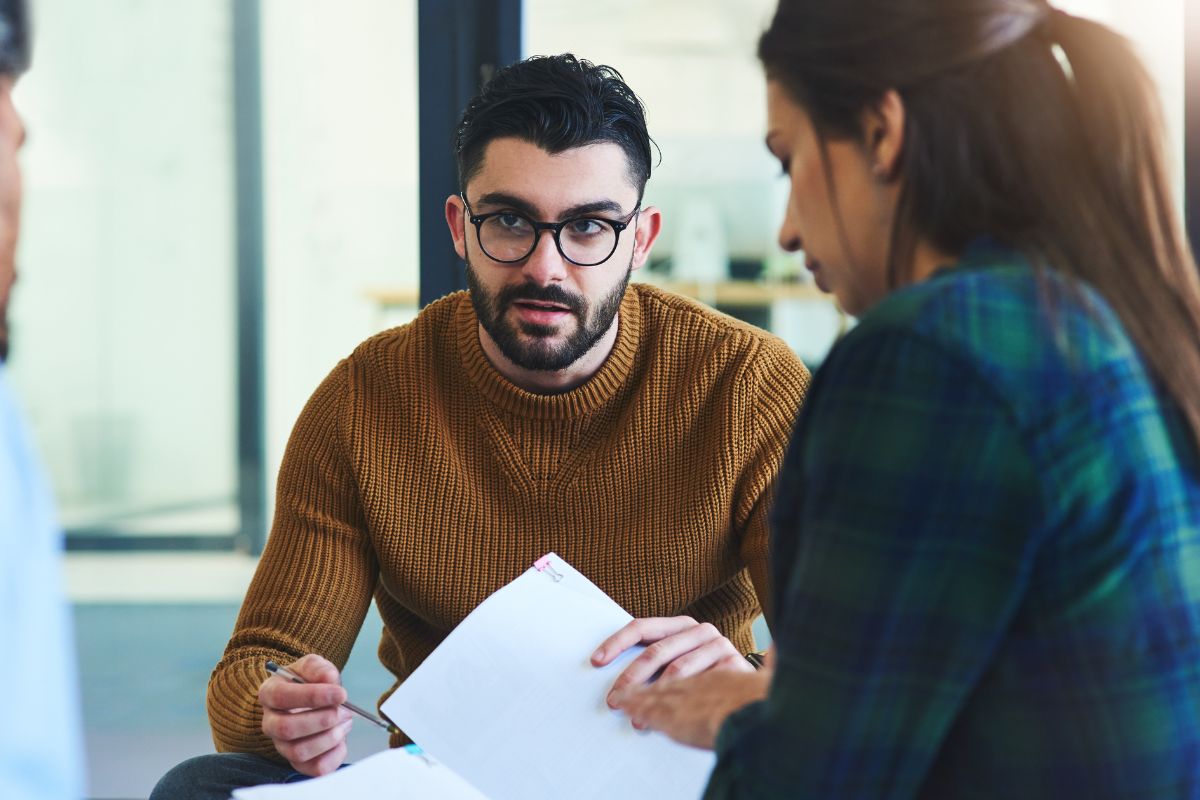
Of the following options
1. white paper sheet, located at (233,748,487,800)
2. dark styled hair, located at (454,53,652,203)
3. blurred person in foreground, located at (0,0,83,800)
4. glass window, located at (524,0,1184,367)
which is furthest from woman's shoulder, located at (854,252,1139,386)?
glass window, located at (524,0,1184,367)

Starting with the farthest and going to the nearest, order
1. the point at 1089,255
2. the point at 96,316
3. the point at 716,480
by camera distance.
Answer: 1. the point at 96,316
2. the point at 716,480
3. the point at 1089,255

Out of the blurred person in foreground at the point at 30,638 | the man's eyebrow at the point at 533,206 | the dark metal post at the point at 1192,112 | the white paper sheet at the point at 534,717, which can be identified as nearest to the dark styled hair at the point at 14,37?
the blurred person in foreground at the point at 30,638

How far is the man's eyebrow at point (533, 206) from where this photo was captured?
1.51m

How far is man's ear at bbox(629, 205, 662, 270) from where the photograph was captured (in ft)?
5.28

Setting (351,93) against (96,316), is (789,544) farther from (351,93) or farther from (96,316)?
(96,316)

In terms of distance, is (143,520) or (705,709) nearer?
(705,709)

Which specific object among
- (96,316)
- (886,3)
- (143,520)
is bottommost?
(143,520)

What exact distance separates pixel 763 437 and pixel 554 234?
1.19 ft

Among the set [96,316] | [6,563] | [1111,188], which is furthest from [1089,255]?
[96,316]

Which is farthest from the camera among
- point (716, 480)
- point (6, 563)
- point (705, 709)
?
point (716, 480)

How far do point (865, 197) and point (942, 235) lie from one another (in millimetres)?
54

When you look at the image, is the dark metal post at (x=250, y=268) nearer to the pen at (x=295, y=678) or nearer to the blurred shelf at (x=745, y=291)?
the blurred shelf at (x=745, y=291)

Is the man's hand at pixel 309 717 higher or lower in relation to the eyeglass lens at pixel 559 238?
lower

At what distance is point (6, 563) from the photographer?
0.61 metres
